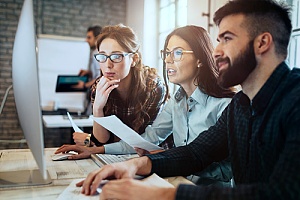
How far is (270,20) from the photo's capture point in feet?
2.27

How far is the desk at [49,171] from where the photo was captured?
71 cm

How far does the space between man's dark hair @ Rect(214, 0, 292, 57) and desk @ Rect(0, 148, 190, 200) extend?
406 millimetres

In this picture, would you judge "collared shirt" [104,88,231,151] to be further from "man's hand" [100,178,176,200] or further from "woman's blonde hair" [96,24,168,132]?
"man's hand" [100,178,176,200]

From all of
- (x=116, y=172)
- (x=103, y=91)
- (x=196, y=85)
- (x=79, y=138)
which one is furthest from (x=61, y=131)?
(x=116, y=172)

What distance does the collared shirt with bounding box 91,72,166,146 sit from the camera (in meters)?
1.14

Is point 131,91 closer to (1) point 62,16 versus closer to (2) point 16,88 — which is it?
(2) point 16,88

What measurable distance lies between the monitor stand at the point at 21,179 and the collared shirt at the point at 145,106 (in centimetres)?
33

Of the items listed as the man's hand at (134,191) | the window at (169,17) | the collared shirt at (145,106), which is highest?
the window at (169,17)

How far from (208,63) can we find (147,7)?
0.40 meters

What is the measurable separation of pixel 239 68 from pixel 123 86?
0.51 m

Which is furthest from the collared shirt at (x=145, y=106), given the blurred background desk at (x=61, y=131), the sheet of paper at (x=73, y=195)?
the sheet of paper at (x=73, y=195)

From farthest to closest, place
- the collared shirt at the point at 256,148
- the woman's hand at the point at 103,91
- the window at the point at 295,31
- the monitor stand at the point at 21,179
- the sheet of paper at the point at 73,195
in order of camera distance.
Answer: the woman's hand at the point at 103,91 < the window at the point at 295,31 < the monitor stand at the point at 21,179 < the sheet of paper at the point at 73,195 < the collared shirt at the point at 256,148

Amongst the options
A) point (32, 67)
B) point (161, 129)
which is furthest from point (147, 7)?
point (32, 67)

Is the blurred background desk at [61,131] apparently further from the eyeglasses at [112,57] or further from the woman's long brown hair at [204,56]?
the woman's long brown hair at [204,56]
